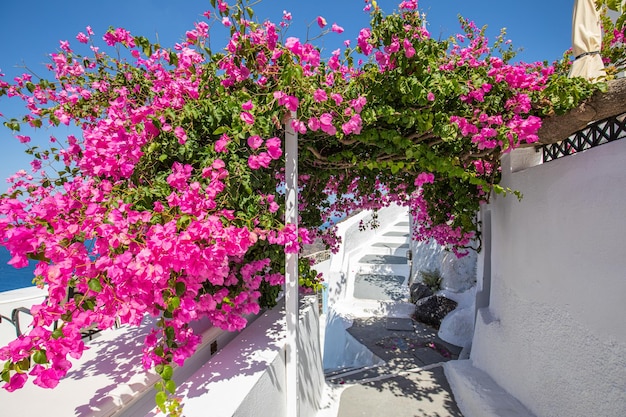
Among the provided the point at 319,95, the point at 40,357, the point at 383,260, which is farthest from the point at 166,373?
the point at 383,260

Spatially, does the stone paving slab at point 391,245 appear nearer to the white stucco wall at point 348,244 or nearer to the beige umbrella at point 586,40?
the white stucco wall at point 348,244

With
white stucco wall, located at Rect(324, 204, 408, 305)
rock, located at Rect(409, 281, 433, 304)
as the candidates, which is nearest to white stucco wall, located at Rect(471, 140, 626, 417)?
rock, located at Rect(409, 281, 433, 304)

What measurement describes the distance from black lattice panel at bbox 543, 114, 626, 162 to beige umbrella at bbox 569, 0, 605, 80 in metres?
0.53

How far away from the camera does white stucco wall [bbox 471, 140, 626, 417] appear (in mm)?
2307

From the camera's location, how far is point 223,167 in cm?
207

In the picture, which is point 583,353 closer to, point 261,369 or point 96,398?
point 261,369

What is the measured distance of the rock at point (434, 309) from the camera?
7586mm

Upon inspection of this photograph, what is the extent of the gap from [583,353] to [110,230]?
374 centimetres

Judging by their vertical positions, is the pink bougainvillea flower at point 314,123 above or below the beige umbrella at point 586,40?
below

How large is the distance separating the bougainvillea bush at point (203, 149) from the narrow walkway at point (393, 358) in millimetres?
2523

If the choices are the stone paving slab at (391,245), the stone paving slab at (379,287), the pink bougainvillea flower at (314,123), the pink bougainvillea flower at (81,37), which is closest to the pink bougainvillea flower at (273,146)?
the pink bougainvillea flower at (314,123)

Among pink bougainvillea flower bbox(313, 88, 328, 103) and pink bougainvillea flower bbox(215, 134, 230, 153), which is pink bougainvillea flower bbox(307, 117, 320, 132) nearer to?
pink bougainvillea flower bbox(313, 88, 328, 103)

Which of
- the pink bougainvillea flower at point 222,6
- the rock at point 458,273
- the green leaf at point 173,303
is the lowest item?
the rock at point 458,273

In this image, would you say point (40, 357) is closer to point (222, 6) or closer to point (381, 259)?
point (222, 6)
